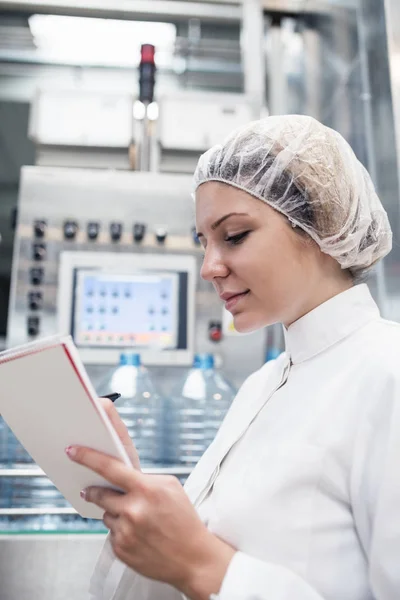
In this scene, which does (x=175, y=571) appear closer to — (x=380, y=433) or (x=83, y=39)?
(x=380, y=433)

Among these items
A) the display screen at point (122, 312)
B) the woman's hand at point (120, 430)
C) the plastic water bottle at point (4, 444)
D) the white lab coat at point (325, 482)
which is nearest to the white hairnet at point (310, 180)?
the white lab coat at point (325, 482)

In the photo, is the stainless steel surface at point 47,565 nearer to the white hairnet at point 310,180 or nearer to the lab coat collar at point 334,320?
the lab coat collar at point 334,320

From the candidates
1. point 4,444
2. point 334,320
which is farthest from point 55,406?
point 4,444

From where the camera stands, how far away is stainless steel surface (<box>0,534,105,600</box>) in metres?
1.20

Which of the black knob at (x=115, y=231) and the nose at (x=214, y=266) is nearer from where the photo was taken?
the nose at (x=214, y=266)

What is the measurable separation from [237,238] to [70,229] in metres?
1.34

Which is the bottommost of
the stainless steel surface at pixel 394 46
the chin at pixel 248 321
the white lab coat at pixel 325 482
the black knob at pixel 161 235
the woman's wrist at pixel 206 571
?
the woman's wrist at pixel 206 571

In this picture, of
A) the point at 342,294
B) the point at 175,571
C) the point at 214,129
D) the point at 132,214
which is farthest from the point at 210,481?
the point at 214,129

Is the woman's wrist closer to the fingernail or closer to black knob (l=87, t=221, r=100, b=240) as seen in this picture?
the fingernail

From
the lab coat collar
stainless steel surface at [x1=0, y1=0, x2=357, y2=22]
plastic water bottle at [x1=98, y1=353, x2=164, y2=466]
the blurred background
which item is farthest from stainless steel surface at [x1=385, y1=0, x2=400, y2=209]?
plastic water bottle at [x1=98, y1=353, x2=164, y2=466]

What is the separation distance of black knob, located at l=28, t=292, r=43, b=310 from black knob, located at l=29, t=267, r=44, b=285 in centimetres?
4

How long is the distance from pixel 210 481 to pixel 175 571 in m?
0.22

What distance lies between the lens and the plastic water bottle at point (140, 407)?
2107 mm

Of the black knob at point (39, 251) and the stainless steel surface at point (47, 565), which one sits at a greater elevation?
the black knob at point (39, 251)
